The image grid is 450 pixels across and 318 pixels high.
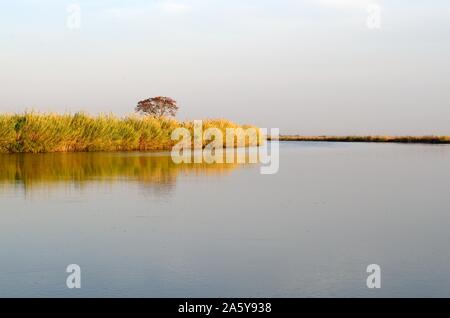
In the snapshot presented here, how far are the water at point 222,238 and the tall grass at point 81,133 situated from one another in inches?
476

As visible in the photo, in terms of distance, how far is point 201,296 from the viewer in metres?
4.52

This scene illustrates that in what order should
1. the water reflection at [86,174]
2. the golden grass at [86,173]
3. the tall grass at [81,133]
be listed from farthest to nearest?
the tall grass at [81,133] → the golden grass at [86,173] → the water reflection at [86,174]

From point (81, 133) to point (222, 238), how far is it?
20.6m

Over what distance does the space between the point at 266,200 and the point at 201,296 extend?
221 inches

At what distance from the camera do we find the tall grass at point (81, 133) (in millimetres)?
24312

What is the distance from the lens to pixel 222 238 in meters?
6.62
